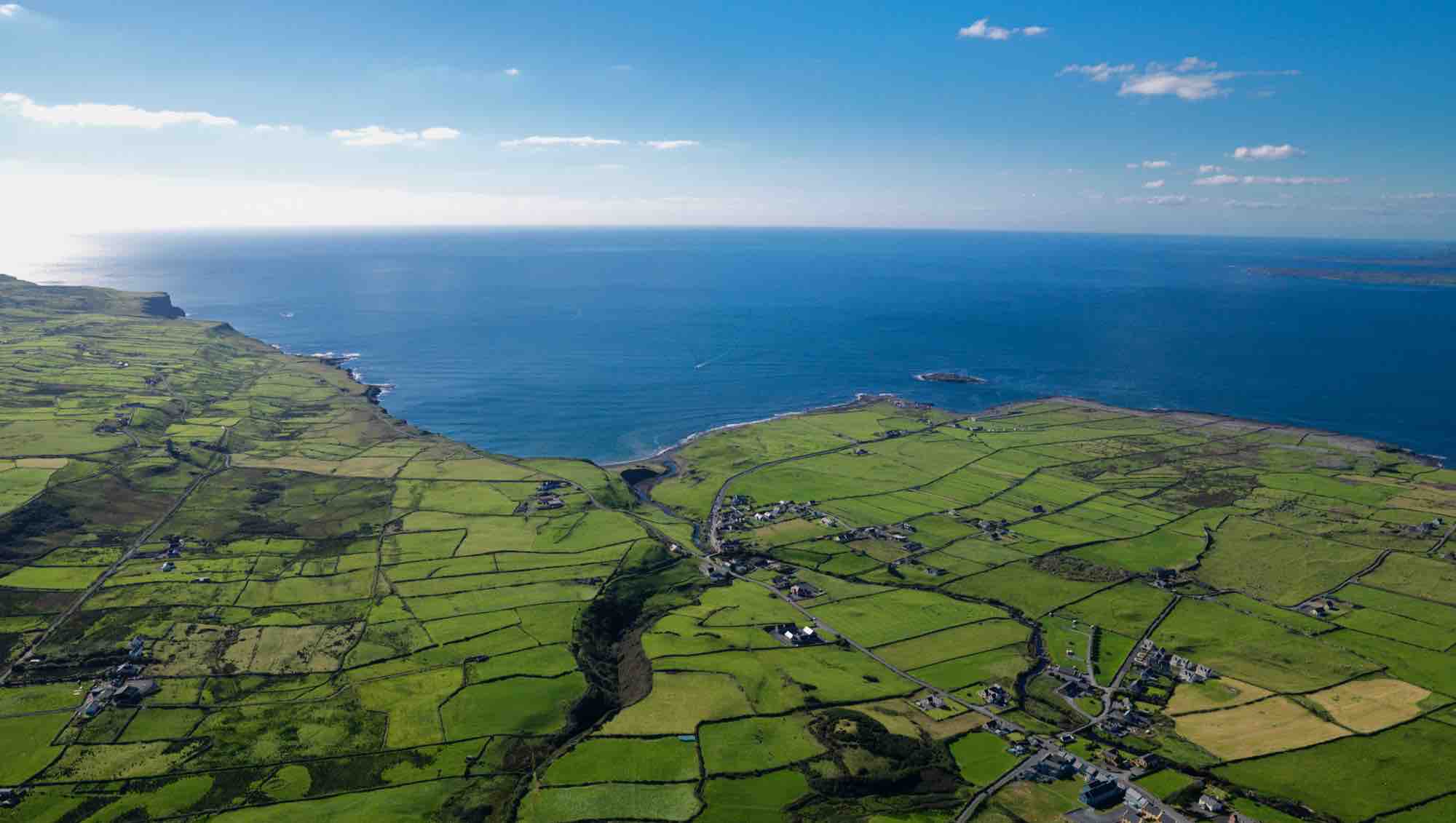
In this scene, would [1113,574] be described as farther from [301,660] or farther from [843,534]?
[301,660]

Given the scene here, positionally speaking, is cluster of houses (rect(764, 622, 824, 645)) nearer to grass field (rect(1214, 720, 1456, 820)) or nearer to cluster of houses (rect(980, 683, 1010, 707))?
cluster of houses (rect(980, 683, 1010, 707))

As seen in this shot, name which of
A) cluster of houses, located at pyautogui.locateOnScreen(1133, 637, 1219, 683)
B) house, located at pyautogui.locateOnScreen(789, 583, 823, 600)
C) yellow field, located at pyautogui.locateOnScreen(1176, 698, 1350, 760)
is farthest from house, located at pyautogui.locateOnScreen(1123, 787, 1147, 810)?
house, located at pyautogui.locateOnScreen(789, 583, 823, 600)

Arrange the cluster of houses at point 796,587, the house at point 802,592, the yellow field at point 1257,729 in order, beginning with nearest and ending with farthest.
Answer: the yellow field at point 1257,729 < the house at point 802,592 < the cluster of houses at point 796,587

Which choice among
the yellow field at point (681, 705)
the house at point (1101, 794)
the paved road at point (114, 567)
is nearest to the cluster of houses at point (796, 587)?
the yellow field at point (681, 705)

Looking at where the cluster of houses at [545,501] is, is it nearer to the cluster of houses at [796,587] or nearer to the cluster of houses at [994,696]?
the cluster of houses at [796,587]

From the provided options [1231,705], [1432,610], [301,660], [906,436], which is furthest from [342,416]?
[1432,610]
